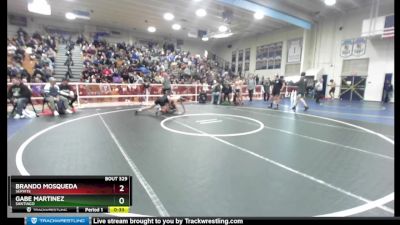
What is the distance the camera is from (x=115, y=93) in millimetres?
8539

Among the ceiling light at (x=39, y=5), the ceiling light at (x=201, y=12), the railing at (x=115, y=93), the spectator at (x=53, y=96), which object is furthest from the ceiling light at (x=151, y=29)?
the ceiling light at (x=39, y=5)

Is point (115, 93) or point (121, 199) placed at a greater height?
point (115, 93)

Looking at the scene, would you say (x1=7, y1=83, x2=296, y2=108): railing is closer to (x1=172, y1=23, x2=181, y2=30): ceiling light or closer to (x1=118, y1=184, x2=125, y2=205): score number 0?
(x1=172, y1=23, x2=181, y2=30): ceiling light

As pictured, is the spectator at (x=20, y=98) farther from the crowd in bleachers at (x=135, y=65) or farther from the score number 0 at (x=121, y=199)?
the score number 0 at (x=121, y=199)

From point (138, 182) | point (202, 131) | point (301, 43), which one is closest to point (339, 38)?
point (301, 43)

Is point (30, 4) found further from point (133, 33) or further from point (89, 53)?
point (133, 33)

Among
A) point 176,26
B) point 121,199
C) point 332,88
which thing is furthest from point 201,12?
point 121,199

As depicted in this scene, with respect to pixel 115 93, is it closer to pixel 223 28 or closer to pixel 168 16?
pixel 168 16

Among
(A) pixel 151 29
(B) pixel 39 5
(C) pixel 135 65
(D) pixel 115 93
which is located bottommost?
(D) pixel 115 93

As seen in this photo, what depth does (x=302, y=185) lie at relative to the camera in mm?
2023

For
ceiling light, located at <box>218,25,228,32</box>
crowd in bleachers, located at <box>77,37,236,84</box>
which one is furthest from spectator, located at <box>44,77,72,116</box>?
ceiling light, located at <box>218,25,228,32</box>
